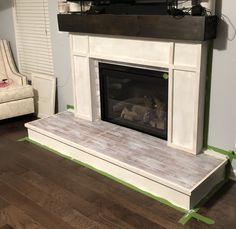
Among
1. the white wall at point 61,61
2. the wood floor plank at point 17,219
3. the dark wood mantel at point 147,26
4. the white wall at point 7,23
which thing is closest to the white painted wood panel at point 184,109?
the dark wood mantel at point 147,26

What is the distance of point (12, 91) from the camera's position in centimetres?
392

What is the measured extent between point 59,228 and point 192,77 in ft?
4.71

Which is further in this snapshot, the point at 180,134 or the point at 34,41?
the point at 34,41

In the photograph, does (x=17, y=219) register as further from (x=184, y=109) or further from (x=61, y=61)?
(x=61, y=61)

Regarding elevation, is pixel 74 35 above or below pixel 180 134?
above

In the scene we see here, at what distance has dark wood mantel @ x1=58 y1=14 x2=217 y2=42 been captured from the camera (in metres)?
2.34

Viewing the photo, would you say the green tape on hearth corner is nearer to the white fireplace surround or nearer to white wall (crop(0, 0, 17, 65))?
the white fireplace surround

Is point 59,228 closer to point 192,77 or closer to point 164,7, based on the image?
point 192,77

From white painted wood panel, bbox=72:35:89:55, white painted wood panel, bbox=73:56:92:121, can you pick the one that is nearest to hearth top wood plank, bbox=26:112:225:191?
white painted wood panel, bbox=73:56:92:121

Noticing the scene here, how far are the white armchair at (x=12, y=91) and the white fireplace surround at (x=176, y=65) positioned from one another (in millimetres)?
1151

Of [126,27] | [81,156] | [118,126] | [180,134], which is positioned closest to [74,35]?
[126,27]

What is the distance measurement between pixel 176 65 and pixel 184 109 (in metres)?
0.36

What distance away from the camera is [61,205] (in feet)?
7.93

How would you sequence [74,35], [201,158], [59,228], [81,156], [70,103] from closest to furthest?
[59,228]
[201,158]
[81,156]
[74,35]
[70,103]
